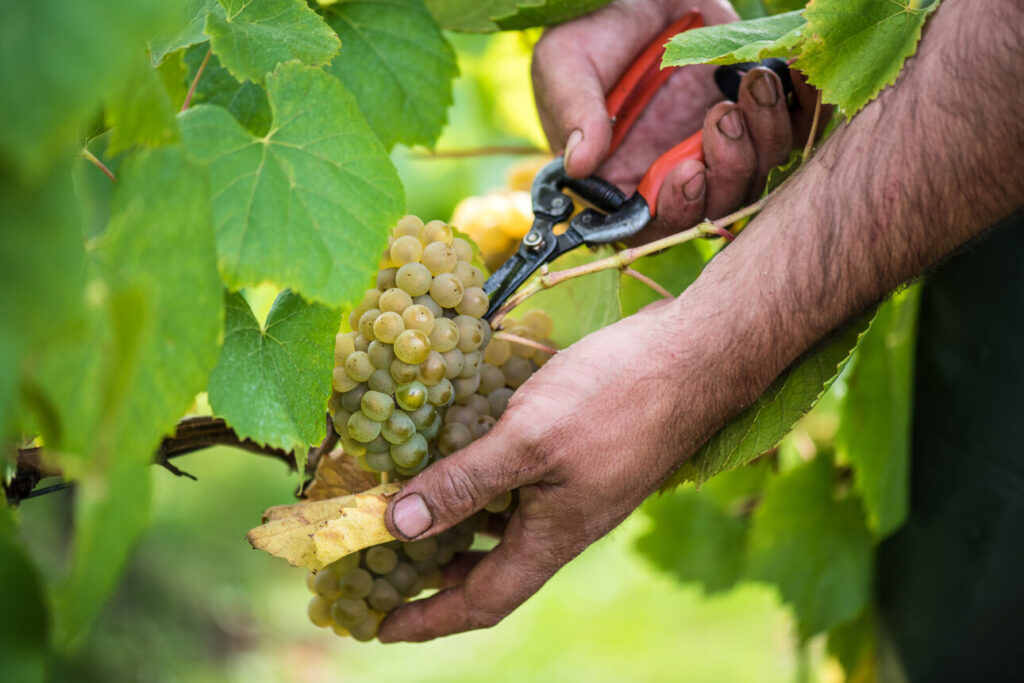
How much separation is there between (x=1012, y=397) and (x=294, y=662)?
8.34ft

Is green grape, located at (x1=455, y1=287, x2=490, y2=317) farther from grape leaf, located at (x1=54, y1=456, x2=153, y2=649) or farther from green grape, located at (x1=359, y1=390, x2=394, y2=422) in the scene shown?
grape leaf, located at (x1=54, y1=456, x2=153, y2=649)

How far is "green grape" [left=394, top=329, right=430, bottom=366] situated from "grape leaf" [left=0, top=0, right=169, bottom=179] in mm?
344

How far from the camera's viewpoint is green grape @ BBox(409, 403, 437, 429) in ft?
2.25

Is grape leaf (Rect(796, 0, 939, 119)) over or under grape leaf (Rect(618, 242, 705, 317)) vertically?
over

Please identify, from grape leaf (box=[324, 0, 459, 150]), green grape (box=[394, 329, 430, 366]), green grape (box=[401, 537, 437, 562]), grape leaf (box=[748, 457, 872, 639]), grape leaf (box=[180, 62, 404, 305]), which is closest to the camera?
grape leaf (box=[180, 62, 404, 305])

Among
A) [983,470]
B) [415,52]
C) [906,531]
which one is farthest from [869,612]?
[415,52]

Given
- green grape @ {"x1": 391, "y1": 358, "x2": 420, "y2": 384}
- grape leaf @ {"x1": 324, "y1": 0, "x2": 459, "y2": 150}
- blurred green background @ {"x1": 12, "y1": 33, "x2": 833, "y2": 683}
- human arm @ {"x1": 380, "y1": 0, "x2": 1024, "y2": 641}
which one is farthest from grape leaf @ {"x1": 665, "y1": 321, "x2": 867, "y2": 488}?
blurred green background @ {"x1": 12, "y1": 33, "x2": 833, "y2": 683}

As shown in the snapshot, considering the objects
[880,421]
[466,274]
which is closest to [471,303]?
[466,274]

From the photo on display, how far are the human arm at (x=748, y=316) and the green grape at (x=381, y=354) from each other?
0.09 metres

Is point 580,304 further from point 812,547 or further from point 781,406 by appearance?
A: point 812,547

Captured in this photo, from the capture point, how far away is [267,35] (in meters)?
0.61

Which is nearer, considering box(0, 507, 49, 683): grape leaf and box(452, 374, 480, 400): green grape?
box(0, 507, 49, 683): grape leaf

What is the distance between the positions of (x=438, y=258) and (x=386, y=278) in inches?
1.8

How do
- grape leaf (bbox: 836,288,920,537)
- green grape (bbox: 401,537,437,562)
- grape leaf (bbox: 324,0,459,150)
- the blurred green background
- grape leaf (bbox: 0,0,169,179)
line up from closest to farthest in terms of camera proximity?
grape leaf (bbox: 0,0,169,179) < green grape (bbox: 401,537,437,562) < grape leaf (bbox: 324,0,459,150) < grape leaf (bbox: 836,288,920,537) < the blurred green background
